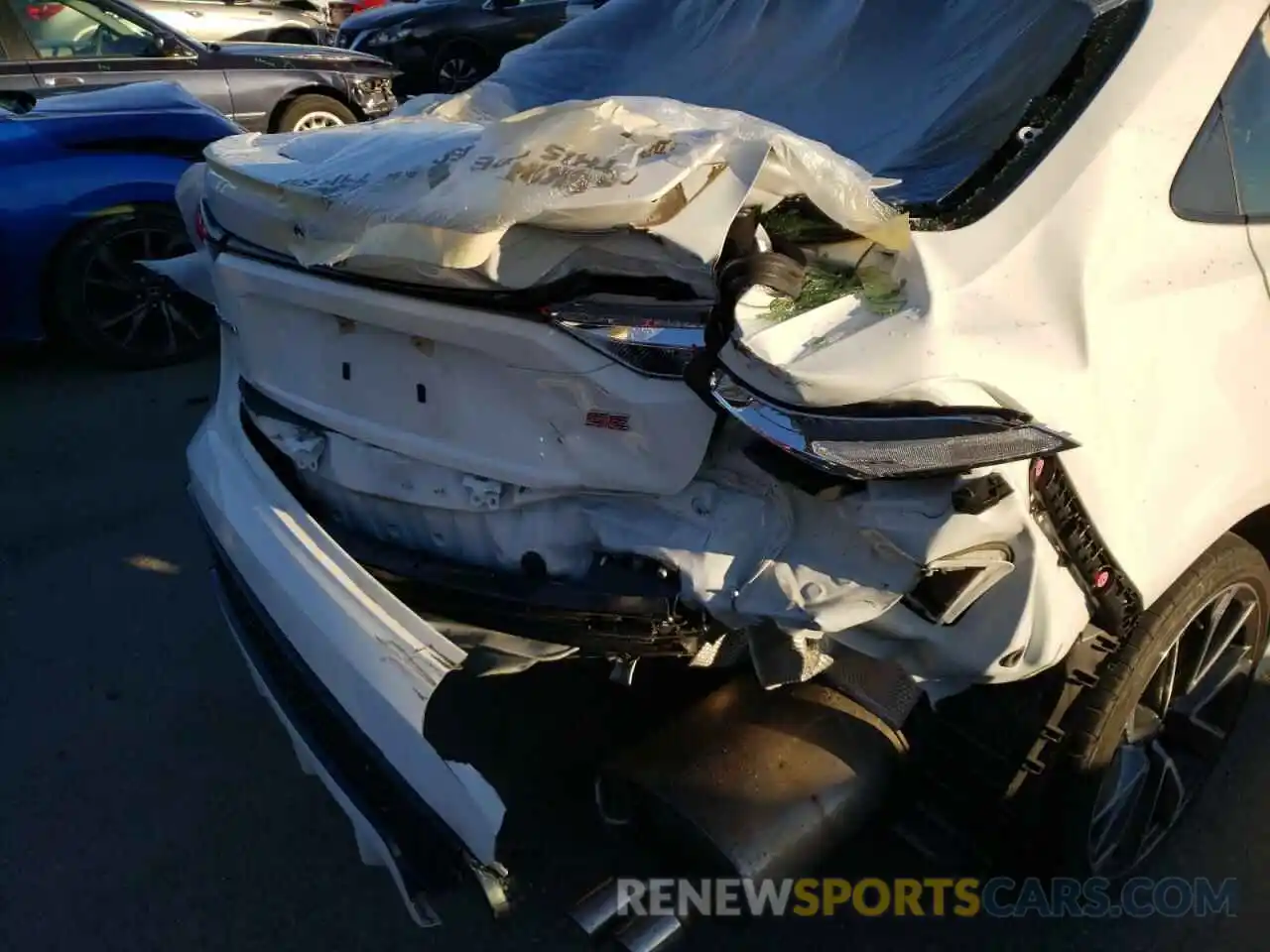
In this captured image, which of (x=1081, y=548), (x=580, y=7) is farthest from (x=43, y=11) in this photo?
(x=1081, y=548)

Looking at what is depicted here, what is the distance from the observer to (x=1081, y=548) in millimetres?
1712

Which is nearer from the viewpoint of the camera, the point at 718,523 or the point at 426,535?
→ the point at 718,523

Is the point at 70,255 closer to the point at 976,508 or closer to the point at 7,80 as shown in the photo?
the point at 7,80

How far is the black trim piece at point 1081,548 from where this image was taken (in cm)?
164

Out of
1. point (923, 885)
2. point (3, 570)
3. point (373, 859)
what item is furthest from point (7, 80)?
point (923, 885)

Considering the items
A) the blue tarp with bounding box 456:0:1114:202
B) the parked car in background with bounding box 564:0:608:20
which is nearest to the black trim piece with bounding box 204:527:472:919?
the blue tarp with bounding box 456:0:1114:202

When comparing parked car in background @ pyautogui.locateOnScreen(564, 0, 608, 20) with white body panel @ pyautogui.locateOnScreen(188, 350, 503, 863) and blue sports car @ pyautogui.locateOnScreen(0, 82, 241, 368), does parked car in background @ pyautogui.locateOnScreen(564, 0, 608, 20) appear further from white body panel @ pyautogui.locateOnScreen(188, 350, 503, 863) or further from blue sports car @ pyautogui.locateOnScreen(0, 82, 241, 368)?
white body panel @ pyautogui.locateOnScreen(188, 350, 503, 863)

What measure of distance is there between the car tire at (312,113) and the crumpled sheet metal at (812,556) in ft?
22.2

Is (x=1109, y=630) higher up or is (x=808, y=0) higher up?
(x=808, y=0)

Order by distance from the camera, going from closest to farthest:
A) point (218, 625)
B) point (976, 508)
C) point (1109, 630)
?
1. point (976, 508)
2. point (1109, 630)
3. point (218, 625)

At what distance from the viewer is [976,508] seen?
5.05ft

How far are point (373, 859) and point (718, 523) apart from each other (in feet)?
3.15

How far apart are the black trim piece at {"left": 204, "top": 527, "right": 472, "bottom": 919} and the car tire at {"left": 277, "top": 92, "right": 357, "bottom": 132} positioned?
21.1ft

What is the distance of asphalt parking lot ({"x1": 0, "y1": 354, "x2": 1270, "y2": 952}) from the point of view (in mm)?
2266
